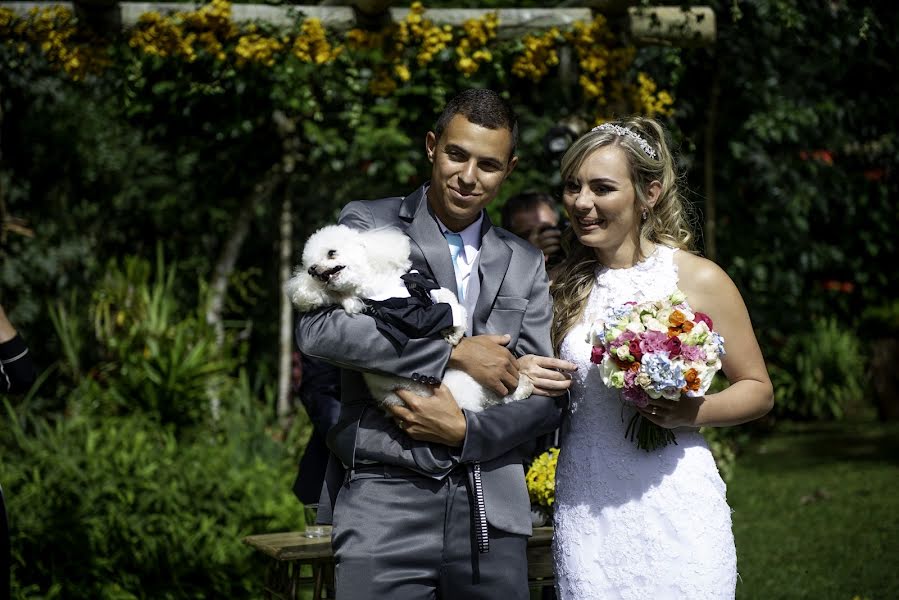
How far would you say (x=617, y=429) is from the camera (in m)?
3.09

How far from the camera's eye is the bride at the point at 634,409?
294 centimetres

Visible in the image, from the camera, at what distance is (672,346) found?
2730 mm

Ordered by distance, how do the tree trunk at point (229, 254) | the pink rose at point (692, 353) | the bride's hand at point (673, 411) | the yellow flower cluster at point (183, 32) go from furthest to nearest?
1. the tree trunk at point (229, 254)
2. the yellow flower cluster at point (183, 32)
3. the bride's hand at point (673, 411)
4. the pink rose at point (692, 353)

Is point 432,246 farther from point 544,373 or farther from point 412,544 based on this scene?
point 412,544

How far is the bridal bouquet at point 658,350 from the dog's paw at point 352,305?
0.73 meters

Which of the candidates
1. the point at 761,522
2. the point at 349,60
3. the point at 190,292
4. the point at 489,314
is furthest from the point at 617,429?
the point at 190,292

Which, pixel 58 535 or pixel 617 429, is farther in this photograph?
pixel 58 535

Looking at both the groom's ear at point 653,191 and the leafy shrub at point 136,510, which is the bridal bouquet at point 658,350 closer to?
the groom's ear at point 653,191

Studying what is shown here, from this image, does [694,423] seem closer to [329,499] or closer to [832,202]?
[329,499]

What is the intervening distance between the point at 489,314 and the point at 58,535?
3.77 metres

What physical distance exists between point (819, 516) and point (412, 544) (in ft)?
18.3

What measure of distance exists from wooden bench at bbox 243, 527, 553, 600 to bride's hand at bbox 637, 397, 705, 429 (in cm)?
111

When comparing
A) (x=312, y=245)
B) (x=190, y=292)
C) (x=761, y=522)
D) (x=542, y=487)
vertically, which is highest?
(x=190, y=292)

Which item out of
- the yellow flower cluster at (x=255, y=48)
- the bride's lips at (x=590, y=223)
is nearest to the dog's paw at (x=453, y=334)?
the bride's lips at (x=590, y=223)
